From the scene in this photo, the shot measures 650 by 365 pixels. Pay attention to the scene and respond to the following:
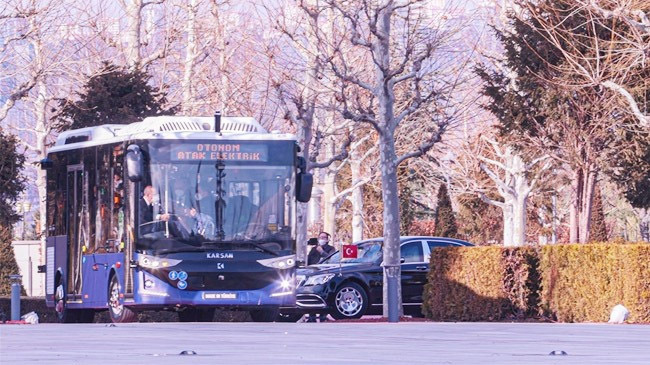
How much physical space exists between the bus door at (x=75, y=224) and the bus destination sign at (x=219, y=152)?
2.50m

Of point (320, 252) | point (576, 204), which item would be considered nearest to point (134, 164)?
point (320, 252)

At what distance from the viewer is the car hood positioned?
93.1 ft

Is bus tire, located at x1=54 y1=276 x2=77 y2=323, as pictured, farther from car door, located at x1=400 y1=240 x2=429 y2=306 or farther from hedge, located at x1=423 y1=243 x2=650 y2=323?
car door, located at x1=400 y1=240 x2=429 y2=306

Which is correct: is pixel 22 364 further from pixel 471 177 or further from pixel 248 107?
pixel 471 177

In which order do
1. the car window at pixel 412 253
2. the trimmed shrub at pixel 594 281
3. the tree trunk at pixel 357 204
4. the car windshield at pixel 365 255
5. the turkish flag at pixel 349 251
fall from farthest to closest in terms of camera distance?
1. the tree trunk at pixel 357 204
2. the car window at pixel 412 253
3. the car windshield at pixel 365 255
4. the turkish flag at pixel 349 251
5. the trimmed shrub at pixel 594 281

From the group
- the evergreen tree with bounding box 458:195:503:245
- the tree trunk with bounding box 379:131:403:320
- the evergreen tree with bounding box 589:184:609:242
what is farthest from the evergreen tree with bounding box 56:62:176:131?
the evergreen tree with bounding box 458:195:503:245

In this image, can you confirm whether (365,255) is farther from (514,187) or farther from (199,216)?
(514,187)

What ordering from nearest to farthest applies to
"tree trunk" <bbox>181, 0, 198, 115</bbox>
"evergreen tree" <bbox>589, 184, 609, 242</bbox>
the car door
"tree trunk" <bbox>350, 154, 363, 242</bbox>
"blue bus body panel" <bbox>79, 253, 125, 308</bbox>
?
"blue bus body panel" <bbox>79, 253, 125, 308</bbox>
the car door
"tree trunk" <bbox>181, 0, 198, 115</bbox>
"evergreen tree" <bbox>589, 184, 609, 242</bbox>
"tree trunk" <bbox>350, 154, 363, 242</bbox>

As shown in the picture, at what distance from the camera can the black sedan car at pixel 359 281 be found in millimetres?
28141

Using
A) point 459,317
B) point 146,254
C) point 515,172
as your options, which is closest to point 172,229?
point 146,254

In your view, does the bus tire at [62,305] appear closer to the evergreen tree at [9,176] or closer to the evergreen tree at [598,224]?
the evergreen tree at [9,176]

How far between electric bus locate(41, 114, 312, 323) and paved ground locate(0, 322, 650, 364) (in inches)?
129

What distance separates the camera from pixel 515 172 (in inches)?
2100

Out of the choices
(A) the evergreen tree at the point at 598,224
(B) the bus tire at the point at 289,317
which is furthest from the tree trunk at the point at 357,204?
(B) the bus tire at the point at 289,317
